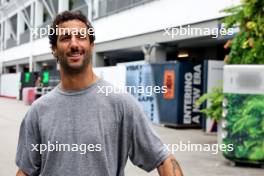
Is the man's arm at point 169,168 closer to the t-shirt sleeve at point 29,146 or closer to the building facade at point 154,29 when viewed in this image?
the t-shirt sleeve at point 29,146

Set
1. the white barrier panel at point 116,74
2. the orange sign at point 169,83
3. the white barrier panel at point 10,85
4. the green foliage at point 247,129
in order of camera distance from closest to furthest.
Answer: the green foliage at point 247,129 < the orange sign at point 169,83 < the white barrier panel at point 116,74 < the white barrier panel at point 10,85

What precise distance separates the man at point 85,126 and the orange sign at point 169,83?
1484cm

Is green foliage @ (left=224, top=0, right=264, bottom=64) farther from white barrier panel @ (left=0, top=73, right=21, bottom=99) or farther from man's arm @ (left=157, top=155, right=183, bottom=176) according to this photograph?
white barrier panel @ (left=0, top=73, right=21, bottom=99)

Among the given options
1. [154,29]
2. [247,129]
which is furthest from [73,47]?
[154,29]

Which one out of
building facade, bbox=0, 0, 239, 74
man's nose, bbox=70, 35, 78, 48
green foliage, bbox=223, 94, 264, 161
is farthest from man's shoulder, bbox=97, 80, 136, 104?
building facade, bbox=0, 0, 239, 74

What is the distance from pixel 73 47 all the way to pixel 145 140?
1.75ft

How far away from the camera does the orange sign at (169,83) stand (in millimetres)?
17234

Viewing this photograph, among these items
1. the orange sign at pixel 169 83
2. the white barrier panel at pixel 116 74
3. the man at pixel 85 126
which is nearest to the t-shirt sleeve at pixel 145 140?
the man at pixel 85 126

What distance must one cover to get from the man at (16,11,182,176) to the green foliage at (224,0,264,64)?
855cm

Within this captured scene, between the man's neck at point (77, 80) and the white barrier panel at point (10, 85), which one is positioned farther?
the white barrier panel at point (10, 85)

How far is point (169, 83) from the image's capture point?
17.4m

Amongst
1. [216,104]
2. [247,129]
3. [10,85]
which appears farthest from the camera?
[10,85]

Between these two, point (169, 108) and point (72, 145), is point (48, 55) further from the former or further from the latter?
point (72, 145)

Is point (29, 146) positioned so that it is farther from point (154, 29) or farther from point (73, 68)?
point (154, 29)
